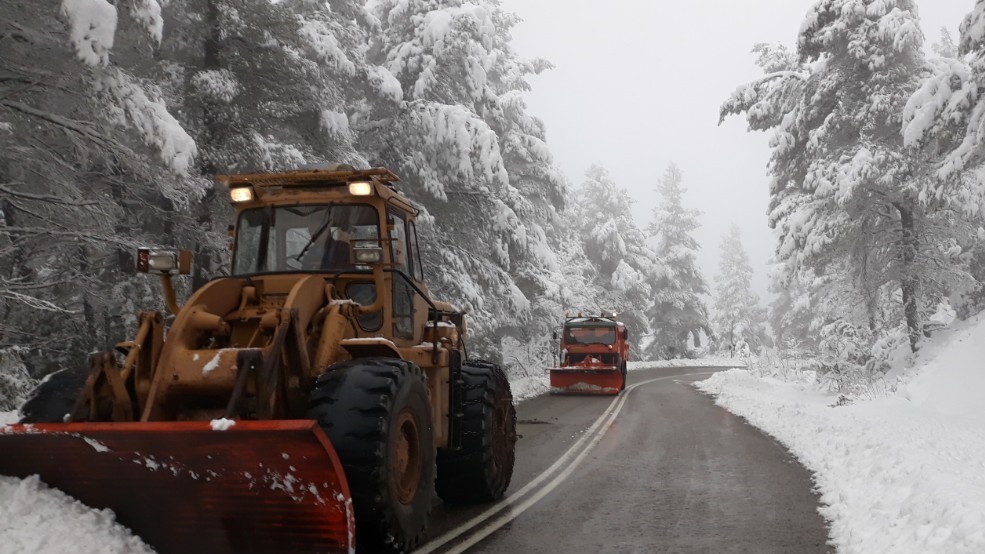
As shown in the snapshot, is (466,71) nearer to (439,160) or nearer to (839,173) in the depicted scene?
(439,160)

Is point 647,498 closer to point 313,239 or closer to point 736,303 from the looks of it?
point 313,239

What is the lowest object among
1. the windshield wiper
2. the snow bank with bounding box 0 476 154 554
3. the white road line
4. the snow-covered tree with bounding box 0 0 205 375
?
the white road line

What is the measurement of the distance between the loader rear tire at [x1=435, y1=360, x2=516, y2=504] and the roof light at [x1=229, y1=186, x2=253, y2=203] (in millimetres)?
3021

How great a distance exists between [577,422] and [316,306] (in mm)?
11395

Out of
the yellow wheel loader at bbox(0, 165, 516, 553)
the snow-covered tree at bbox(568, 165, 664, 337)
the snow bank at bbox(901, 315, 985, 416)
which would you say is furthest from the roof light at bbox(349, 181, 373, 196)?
the snow-covered tree at bbox(568, 165, 664, 337)

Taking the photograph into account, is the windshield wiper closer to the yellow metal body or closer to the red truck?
the yellow metal body

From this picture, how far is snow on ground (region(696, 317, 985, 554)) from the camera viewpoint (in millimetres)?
6199

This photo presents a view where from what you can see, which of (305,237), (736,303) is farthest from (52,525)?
(736,303)

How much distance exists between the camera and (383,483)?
5.15 meters

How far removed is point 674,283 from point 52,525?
159 feet

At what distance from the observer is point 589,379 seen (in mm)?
25188

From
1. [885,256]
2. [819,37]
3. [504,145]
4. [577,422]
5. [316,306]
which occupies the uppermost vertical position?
[819,37]

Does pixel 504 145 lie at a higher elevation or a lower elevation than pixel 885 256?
higher

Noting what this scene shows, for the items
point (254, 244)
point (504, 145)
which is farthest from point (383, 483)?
point (504, 145)
